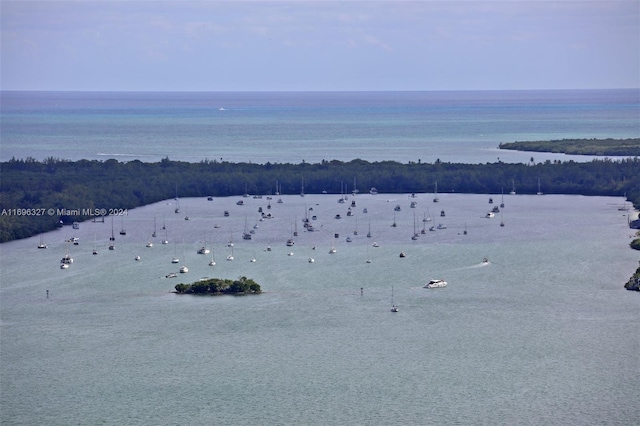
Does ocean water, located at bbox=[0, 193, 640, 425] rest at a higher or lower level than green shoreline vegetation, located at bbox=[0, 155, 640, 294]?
lower

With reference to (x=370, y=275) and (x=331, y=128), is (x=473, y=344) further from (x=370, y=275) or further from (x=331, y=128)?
(x=331, y=128)

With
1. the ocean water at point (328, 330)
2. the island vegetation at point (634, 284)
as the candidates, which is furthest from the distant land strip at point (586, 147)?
the island vegetation at point (634, 284)

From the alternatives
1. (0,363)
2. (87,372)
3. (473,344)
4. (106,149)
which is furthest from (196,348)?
(106,149)

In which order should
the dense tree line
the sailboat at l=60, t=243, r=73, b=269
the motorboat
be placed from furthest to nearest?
1. the dense tree line
2. the sailboat at l=60, t=243, r=73, b=269
3. the motorboat

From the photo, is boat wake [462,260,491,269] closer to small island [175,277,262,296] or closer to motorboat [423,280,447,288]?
motorboat [423,280,447,288]

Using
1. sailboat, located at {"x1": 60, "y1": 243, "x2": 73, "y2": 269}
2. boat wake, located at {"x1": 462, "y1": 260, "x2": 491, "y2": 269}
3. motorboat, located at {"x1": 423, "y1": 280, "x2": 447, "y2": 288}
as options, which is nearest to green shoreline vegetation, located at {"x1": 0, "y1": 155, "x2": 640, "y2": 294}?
sailboat, located at {"x1": 60, "y1": 243, "x2": 73, "y2": 269}
